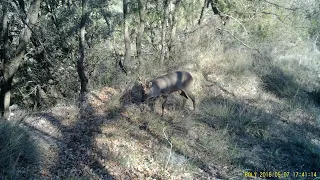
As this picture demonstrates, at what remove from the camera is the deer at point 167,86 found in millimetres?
7625

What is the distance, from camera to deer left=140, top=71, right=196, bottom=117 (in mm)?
7625

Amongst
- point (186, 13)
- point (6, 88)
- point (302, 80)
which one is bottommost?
point (302, 80)

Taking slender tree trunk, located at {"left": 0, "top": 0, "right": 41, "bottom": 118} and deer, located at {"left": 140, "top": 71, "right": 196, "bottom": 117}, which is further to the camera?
slender tree trunk, located at {"left": 0, "top": 0, "right": 41, "bottom": 118}

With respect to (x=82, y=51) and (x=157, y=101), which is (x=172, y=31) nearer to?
(x=82, y=51)

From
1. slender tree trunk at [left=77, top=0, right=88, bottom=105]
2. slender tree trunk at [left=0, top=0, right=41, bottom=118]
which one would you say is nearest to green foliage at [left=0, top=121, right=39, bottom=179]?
slender tree trunk at [left=0, top=0, right=41, bottom=118]

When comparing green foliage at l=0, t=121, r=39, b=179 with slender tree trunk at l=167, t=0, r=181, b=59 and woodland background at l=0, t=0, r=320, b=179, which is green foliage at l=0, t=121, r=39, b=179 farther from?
slender tree trunk at l=167, t=0, r=181, b=59

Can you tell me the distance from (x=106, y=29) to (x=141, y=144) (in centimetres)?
888

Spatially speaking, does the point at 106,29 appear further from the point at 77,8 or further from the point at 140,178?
the point at 140,178

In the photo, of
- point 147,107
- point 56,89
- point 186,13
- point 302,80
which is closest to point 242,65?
→ point 302,80

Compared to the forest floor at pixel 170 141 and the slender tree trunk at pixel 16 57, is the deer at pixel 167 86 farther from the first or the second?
the slender tree trunk at pixel 16 57

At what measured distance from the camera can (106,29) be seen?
47.4ft

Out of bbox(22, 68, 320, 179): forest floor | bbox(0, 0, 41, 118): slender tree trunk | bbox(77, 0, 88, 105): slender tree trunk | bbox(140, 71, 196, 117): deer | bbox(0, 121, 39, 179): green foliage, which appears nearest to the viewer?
bbox(0, 121, 39, 179): green foliage

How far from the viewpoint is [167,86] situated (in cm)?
796

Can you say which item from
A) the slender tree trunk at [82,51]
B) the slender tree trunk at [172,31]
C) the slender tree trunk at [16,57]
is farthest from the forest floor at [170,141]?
the slender tree trunk at [172,31]
